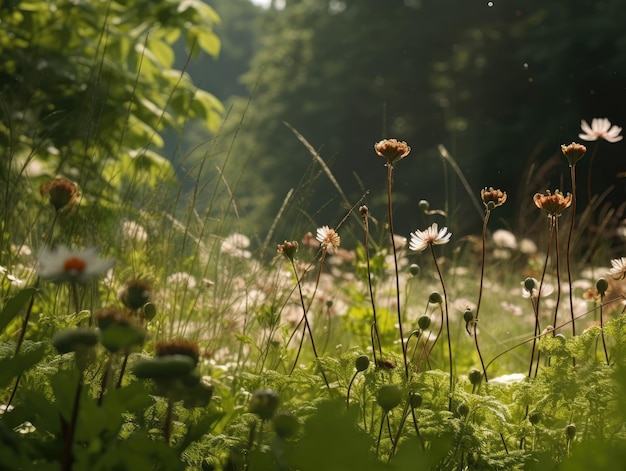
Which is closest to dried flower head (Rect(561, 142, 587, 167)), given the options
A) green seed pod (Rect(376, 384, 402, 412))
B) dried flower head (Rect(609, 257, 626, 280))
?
dried flower head (Rect(609, 257, 626, 280))

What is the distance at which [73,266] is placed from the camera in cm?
65

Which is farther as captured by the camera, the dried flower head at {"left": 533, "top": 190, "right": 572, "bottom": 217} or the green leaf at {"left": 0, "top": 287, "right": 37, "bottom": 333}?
the dried flower head at {"left": 533, "top": 190, "right": 572, "bottom": 217}

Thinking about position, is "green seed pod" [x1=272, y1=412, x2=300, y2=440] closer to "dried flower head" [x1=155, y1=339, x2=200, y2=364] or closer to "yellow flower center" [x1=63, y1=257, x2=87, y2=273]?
"dried flower head" [x1=155, y1=339, x2=200, y2=364]

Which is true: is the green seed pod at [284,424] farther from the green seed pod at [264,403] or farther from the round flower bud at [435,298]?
the round flower bud at [435,298]

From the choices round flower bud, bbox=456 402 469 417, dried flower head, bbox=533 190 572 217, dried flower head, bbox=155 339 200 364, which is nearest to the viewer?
dried flower head, bbox=155 339 200 364

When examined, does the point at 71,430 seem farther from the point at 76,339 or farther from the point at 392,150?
the point at 392,150

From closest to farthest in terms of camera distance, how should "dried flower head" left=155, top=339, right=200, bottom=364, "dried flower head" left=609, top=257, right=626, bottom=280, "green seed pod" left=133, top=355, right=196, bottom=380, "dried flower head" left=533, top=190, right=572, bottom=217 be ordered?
"green seed pod" left=133, top=355, right=196, bottom=380 < "dried flower head" left=155, top=339, right=200, bottom=364 < "dried flower head" left=533, top=190, right=572, bottom=217 < "dried flower head" left=609, top=257, right=626, bottom=280

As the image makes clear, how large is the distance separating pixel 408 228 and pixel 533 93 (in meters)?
3.39

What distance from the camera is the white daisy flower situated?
2.06ft

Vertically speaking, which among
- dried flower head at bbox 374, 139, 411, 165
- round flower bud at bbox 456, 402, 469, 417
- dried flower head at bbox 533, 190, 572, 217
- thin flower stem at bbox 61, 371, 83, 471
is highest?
dried flower head at bbox 374, 139, 411, 165

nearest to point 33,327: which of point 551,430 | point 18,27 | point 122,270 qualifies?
point 122,270

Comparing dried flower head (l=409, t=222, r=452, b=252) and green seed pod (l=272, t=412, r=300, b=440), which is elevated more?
dried flower head (l=409, t=222, r=452, b=252)

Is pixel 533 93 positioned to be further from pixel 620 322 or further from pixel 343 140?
pixel 620 322

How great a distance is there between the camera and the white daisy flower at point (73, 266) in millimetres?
626
